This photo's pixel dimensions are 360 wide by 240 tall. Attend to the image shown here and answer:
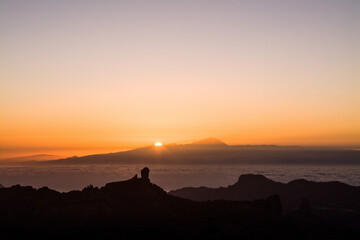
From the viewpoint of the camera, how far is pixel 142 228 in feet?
412

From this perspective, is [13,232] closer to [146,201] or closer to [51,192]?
[51,192]

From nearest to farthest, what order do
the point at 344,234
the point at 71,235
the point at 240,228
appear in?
the point at 71,235 → the point at 240,228 → the point at 344,234

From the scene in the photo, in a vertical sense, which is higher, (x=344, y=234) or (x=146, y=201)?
(x=146, y=201)

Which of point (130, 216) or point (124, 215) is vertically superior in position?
point (124, 215)

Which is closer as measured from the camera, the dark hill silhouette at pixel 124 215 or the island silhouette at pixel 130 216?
the dark hill silhouette at pixel 124 215

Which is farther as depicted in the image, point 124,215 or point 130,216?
point 124,215

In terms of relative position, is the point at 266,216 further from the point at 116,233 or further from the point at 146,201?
the point at 116,233

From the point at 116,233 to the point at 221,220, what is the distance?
30.1m

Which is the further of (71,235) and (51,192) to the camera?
(51,192)

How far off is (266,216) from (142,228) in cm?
3778

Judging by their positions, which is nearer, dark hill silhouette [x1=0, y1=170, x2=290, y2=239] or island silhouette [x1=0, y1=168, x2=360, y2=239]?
dark hill silhouette [x1=0, y1=170, x2=290, y2=239]

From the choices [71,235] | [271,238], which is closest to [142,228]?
[71,235]

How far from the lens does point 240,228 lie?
130m

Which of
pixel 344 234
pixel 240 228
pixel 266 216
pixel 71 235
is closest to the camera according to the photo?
pixel 71 235
